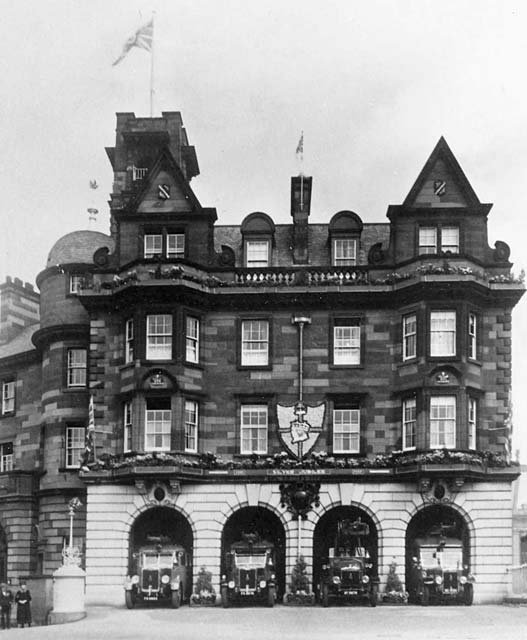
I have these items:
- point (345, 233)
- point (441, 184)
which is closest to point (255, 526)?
point (345, 233)

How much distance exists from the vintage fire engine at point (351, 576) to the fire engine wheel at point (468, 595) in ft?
9.99

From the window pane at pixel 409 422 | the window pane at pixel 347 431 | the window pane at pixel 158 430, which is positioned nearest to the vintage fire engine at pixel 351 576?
the window pane at pixel 347 431

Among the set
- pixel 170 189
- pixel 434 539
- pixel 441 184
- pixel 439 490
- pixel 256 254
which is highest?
pixel 441 184

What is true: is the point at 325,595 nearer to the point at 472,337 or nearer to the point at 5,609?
the point at 5,609

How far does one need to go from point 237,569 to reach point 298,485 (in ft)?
12.7

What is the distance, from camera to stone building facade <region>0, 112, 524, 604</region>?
4184 centimetres

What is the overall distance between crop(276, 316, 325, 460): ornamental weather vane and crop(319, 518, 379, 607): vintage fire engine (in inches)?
133

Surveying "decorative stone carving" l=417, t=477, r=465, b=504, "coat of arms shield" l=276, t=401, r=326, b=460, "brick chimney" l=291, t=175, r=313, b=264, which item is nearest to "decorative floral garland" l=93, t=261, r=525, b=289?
"brick chimney" l=291, t=175, r=313, b=264

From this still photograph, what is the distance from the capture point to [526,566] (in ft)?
138

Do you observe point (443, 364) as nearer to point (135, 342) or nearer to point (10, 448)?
point (135, 342)

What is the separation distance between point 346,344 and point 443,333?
12.3 ft

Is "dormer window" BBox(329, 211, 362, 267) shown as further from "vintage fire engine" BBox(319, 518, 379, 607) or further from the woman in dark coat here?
the woman in dark coat

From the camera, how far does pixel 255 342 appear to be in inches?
1740

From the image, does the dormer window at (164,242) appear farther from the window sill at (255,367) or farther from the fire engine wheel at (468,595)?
the fire engine wheel at (468,595)
